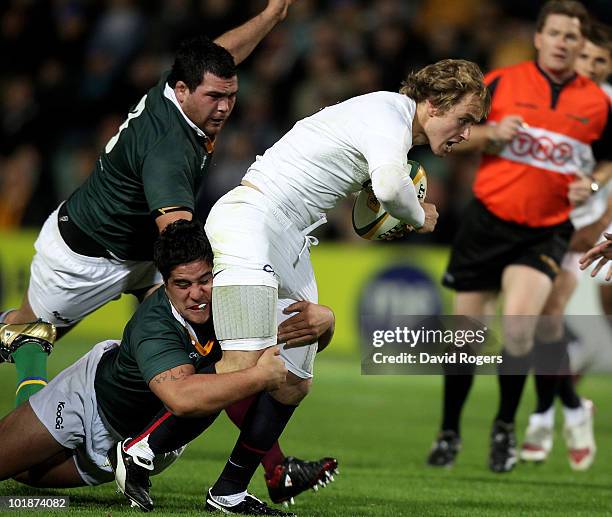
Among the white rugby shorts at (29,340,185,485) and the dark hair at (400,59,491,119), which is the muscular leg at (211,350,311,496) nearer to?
the white rugby shorts at (29,340,185,485)

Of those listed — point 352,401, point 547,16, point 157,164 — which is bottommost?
point 352,401

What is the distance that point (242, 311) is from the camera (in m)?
4.93

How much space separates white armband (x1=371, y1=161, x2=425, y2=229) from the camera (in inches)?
187

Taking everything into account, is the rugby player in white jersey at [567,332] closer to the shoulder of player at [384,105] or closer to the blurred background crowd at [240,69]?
the shoulder of player at [384,105]

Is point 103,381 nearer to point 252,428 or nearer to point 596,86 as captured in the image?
point 252,428

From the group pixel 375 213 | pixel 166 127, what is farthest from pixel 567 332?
pixel 166 127

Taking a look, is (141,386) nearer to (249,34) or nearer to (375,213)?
(375,213)

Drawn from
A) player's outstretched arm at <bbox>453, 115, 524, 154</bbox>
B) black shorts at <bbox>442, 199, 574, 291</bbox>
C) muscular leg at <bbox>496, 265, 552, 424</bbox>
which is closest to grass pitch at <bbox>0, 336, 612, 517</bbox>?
muscular leg at <bbox>496, 265, 552, 424</bbox>

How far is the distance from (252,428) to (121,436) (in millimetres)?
586

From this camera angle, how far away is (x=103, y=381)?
521 cm

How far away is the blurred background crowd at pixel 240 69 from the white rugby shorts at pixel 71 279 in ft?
21.8

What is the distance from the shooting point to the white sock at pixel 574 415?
25.9ft

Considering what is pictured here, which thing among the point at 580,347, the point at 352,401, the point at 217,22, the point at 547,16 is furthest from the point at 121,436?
the point at 217,22

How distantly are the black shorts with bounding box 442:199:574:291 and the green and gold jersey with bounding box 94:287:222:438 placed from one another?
286 cm
